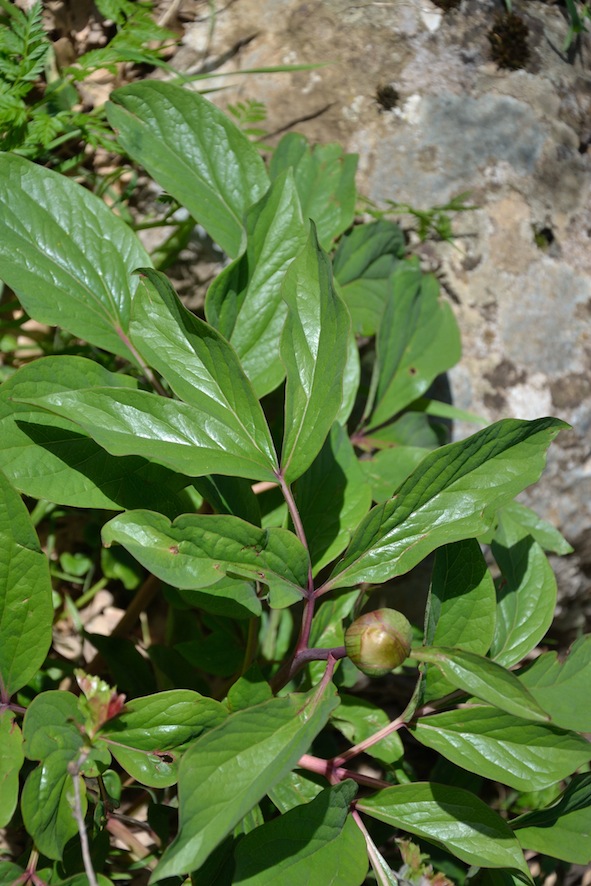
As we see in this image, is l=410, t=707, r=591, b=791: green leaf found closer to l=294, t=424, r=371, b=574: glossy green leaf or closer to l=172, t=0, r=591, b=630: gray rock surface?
l=294, t=424, r=371, b=574: glossy green leaf

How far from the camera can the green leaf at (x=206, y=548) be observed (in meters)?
0.97

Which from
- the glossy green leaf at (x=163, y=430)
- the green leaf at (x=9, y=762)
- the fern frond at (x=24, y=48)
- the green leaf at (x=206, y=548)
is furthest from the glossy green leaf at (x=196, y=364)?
the fern frond at (x=24, y=48)

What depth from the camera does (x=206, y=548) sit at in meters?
1.02

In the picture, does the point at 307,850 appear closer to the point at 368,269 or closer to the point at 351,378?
the point at 351,378

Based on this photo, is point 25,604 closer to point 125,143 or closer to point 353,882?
point 353,882

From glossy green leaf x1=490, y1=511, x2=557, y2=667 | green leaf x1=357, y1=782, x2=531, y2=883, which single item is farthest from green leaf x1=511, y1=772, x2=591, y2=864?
glossy green leaf x1=490, y1=511, x2=557, y2=667

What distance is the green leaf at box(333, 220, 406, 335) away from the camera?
169cm

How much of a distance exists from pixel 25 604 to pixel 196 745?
15.0 inches

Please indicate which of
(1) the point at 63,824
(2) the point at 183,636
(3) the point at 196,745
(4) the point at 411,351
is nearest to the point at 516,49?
(4) the point at 411,351

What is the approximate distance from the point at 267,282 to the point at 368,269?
1.40 ft

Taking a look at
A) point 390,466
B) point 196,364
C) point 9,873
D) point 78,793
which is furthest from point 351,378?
point 9,873

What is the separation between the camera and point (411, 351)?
5.55 feet

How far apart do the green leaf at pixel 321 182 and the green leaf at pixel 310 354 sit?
21.1 inches

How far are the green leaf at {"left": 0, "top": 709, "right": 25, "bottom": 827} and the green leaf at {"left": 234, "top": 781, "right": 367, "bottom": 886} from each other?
311mm
